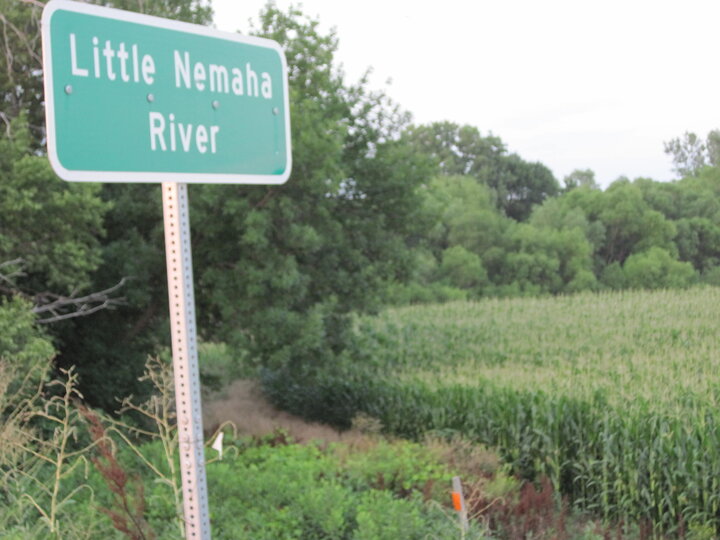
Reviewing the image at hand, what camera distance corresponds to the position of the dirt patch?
12.9m

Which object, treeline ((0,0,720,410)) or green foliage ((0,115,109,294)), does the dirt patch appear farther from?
green foliage ((0,115,109,294))

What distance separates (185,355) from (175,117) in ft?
2.17

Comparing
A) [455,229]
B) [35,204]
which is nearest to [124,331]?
[35,204]

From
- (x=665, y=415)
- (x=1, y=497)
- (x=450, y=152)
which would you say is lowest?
(x=665, y=415)

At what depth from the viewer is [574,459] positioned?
33.4 feet

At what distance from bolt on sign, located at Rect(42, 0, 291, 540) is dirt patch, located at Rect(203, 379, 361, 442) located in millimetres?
9448

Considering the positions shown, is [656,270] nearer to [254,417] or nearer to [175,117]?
[254,417]

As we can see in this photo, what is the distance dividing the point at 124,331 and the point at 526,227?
28981 mm

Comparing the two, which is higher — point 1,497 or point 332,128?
point 332,128

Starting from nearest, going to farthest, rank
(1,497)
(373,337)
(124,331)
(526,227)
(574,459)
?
1. (1,497)
2. (574,459)
3. (124,331)
4. (373,337)
5. (526,227)

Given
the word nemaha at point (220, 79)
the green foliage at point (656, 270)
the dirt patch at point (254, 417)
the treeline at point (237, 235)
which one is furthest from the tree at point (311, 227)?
the green foliage at point (656, 270)

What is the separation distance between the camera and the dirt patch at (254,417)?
12.9m

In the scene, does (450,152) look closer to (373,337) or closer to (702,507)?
(373,337)

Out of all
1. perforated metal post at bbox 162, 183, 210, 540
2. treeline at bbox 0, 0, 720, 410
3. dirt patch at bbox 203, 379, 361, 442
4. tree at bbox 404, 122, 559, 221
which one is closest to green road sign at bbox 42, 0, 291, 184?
perforated metal post at bbox 162, 183, 210, 540
